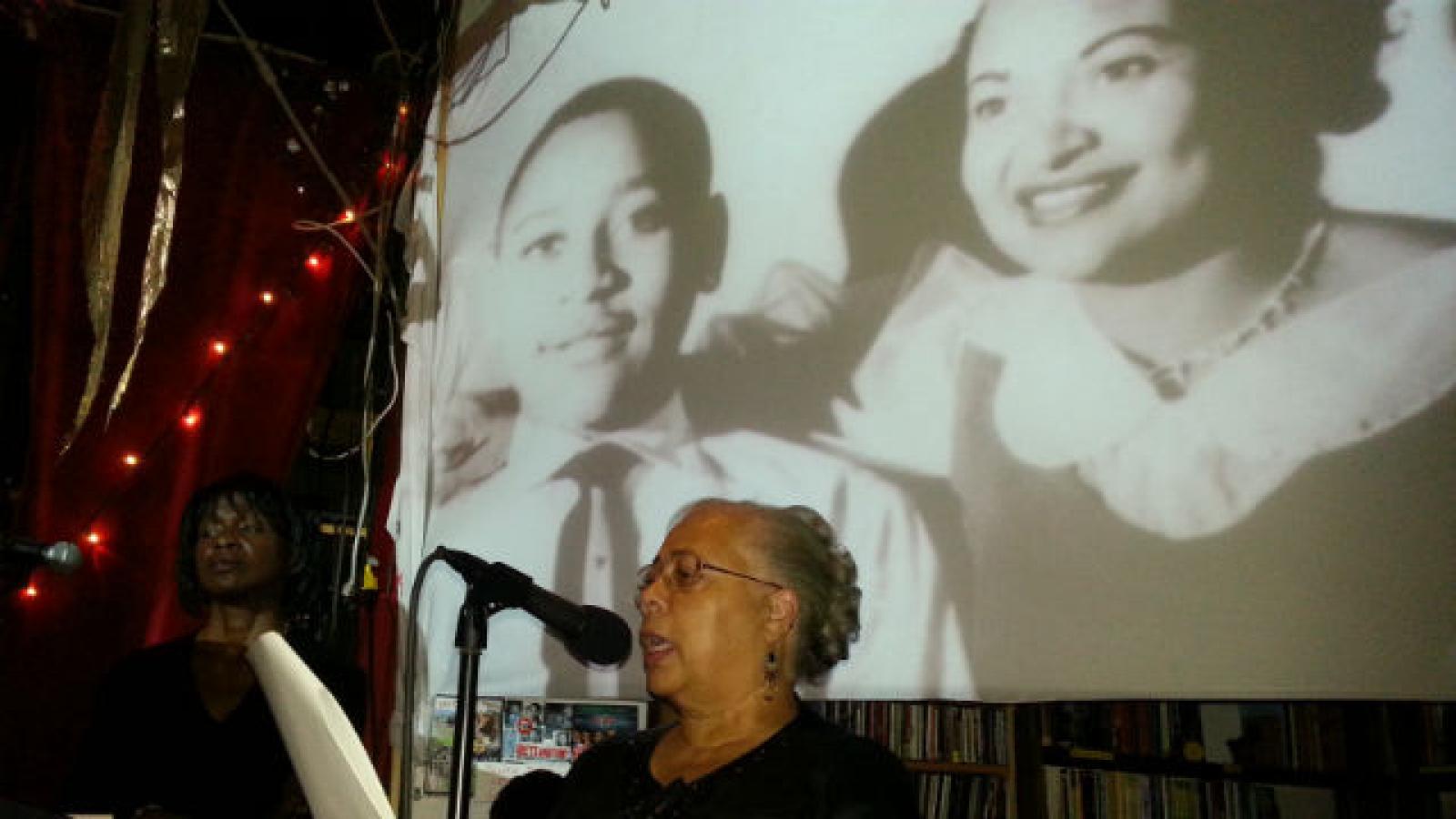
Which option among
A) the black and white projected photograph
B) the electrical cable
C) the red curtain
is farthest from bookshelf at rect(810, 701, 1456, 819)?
the red curtain

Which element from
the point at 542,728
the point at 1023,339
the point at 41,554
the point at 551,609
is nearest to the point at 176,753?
the point at 542,728

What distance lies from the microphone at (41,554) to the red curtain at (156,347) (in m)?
2.02

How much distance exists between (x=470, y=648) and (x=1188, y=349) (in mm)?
1090

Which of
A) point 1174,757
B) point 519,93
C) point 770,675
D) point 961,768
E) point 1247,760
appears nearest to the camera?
point 770,675

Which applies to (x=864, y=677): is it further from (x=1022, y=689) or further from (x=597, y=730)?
Answer: (x=597, y=730)

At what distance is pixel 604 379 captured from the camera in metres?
2.45

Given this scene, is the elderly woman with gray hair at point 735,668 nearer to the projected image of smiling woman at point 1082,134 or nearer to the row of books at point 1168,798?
the projected image of smiling woman at point 1082,134

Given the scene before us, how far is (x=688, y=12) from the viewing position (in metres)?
2.44

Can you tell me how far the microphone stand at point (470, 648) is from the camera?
4.85 ft

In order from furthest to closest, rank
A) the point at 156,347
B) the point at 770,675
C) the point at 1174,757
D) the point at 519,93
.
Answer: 1. the point at 156,347
2. the point at 519,93
3. the point at 1174,757
4. the point at 770,675

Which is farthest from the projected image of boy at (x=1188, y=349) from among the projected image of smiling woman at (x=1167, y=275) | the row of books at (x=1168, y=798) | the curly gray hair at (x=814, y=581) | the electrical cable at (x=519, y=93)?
the electrical cable at (x=519, y=93)

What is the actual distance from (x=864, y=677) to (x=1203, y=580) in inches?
23.1

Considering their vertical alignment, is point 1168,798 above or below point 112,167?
below

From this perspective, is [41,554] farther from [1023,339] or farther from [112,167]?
[112,167]
